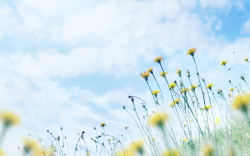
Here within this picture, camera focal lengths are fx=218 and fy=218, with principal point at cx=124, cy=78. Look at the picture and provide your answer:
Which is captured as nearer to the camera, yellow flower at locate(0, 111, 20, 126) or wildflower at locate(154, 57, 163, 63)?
Answer: yellow flower at locate(0, 111, 20, 126)

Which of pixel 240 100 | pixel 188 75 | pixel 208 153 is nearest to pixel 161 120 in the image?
pixel 208 153

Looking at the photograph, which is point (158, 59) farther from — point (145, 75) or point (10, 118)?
point (10, 118)

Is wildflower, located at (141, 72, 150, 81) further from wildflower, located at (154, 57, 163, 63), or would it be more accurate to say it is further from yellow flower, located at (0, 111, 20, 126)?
yellow flower, located at (0, 111, 20, 126)

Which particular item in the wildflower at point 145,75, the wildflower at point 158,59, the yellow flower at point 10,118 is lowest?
the yellow flower at point 10,118

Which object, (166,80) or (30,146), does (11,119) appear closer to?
(30,146)

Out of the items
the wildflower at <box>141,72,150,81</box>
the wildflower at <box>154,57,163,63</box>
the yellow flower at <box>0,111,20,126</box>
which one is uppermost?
the wildflower at <box>154,57,163,63</box>

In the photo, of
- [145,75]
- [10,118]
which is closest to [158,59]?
[145,75]

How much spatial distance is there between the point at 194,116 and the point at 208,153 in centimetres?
182

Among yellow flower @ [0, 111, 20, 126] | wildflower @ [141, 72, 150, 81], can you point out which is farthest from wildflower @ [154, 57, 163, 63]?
yellow flower @ [0, 111, 20, 126]

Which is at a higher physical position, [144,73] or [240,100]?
[144,73]

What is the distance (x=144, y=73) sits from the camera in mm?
3504

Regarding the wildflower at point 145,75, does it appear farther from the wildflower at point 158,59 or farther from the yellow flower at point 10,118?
the yellow flower at point 10,118

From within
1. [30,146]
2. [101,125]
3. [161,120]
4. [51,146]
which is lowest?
[161,120]

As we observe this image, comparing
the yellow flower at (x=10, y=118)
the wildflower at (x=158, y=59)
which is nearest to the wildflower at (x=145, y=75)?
the wildflower at (x=158, y=59)
